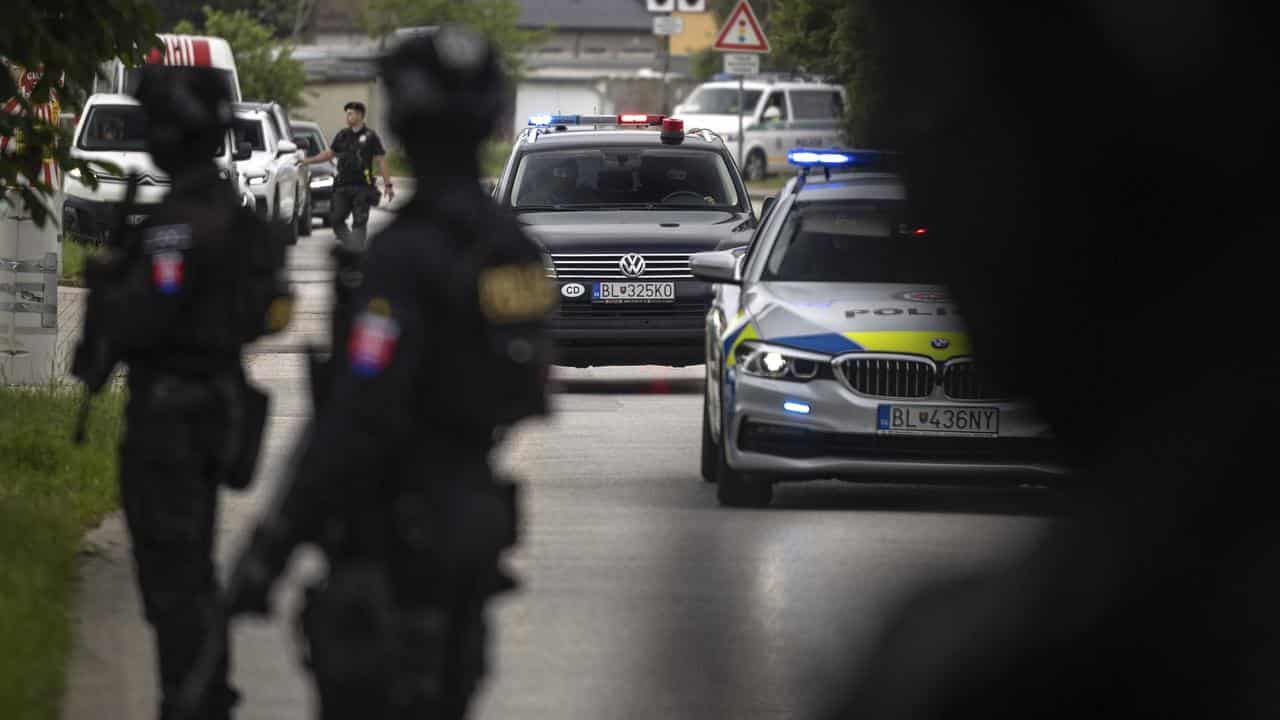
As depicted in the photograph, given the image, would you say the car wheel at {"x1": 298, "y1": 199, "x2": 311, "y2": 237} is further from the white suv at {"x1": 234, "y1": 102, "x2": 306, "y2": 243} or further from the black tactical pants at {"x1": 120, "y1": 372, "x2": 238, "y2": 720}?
the black tactical pants at {"x1": 120, "y1": 372, "x2": 238, "y2": 720}

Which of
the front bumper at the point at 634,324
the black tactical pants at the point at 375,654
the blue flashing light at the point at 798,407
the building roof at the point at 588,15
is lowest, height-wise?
the building roof at the point at 588,15

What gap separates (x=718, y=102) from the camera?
1927 inches

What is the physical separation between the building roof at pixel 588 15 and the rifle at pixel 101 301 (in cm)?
11682

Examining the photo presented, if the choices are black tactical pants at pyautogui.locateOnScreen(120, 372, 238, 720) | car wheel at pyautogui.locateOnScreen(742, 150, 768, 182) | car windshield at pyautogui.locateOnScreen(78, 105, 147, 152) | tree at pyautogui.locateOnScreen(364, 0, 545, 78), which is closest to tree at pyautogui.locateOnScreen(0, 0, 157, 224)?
black tactical pants at pyautogui.locateOnScreen(120, 372, 238, 720)

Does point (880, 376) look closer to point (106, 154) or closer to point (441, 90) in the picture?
point (441, 90)

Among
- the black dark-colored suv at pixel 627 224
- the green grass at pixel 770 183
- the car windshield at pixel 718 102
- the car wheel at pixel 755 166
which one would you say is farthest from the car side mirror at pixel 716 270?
the car windshield at pixel 718 102

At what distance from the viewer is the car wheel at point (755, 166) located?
153ft

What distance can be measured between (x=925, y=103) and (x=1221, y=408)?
0.88 ft

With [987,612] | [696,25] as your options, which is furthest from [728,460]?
[696,25]

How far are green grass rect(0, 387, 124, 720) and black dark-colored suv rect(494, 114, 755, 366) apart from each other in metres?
3.74

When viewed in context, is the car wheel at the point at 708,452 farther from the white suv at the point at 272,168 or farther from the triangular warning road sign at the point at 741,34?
the white suv at the point at 272,168

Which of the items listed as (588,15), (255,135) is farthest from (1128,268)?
(588,15)

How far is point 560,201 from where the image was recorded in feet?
50.9

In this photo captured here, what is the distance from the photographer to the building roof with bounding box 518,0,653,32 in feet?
400
